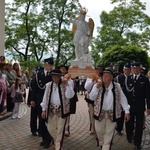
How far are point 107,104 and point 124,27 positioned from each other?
108ft

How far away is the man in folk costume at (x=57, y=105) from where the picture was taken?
20.0 feet

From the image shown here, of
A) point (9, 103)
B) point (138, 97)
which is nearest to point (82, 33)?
point (138, 97)

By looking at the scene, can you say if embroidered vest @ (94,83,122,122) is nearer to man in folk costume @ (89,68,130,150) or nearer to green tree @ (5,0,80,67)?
man in folk costume @ (89,68,130,150)

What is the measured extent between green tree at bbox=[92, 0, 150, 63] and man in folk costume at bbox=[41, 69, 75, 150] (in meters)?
30.5

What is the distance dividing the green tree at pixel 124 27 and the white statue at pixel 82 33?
2788 centimetres

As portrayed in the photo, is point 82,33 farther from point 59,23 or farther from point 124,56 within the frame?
point 59,23

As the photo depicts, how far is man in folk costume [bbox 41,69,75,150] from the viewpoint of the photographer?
20.0 ft

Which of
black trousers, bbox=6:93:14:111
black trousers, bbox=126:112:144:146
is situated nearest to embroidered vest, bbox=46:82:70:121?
black trousers, bbox=126:112:144:146

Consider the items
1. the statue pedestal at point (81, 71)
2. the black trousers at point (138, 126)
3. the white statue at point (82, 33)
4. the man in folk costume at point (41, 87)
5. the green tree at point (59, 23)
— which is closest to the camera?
the black trousers at point (138, 126)

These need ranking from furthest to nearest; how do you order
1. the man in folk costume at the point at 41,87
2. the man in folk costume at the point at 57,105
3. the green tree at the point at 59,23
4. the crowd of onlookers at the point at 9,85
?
the green tree at the point at 59,23
the crowd of onlookers at the point at 9,85
the man in folk costume at the point at 41,87
the man in folk costume at the point at 57,105

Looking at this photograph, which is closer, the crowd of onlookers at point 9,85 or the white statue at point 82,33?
the white statue at point 82,33

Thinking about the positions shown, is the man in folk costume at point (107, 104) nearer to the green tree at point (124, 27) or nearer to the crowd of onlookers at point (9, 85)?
the crowd of onlookers at point (9, 85)

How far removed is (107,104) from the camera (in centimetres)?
588

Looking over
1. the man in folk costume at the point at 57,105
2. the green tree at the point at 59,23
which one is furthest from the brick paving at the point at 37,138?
the green tree at the point at 59,23
